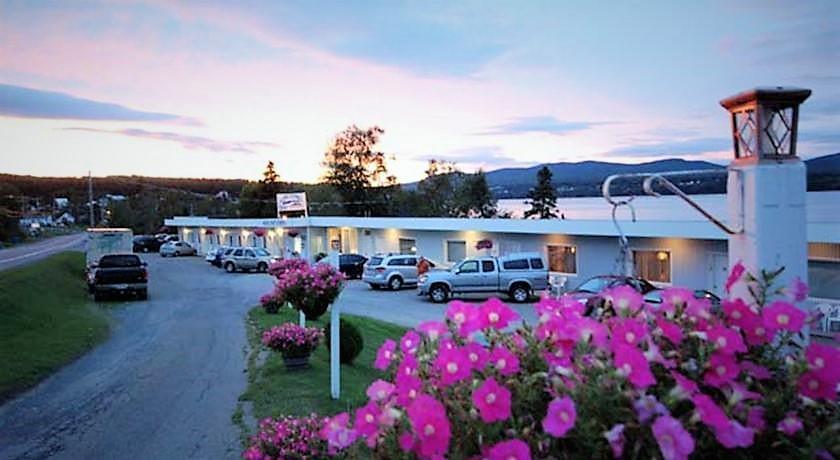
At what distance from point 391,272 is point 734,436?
2765 cm

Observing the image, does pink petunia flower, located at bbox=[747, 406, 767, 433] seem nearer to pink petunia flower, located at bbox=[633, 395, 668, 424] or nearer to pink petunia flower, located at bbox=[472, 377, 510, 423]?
pink petunia flower, located at bbox=[633, 395, 668, 424]

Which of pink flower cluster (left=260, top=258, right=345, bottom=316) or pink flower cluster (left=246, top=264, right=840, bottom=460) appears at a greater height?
pink flower cluster (left=246, top=264, right=840, bottom=460)

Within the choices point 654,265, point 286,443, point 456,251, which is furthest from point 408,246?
point 286,443

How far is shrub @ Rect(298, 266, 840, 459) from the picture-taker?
137 cm

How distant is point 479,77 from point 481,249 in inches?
438

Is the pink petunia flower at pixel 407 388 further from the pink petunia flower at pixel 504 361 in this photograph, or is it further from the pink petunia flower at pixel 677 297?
the pink petunia flower at pixel 677 297

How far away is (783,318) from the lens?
1.58m

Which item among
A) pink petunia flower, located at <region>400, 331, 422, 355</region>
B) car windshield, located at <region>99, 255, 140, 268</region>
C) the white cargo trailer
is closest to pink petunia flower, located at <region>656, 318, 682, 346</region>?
pink petunia flower, located at <region>400, 331, 422, 355</region>

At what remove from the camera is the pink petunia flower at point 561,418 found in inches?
53.2

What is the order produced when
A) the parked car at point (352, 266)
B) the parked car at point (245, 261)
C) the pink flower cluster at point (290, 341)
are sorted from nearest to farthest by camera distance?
the pink flower cluster at point (290, 341) < the parked car at point (352, 266) < the parked car at point (245, 261)

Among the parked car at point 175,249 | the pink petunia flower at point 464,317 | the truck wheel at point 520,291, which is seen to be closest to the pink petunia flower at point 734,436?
the pink petunia flower at point 464,317

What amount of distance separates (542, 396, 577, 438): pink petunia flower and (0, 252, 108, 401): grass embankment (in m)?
10.6

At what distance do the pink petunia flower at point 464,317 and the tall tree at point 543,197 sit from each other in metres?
54.2

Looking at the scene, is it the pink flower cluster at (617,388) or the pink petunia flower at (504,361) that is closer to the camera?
the pink flower cluster at (617,388)
